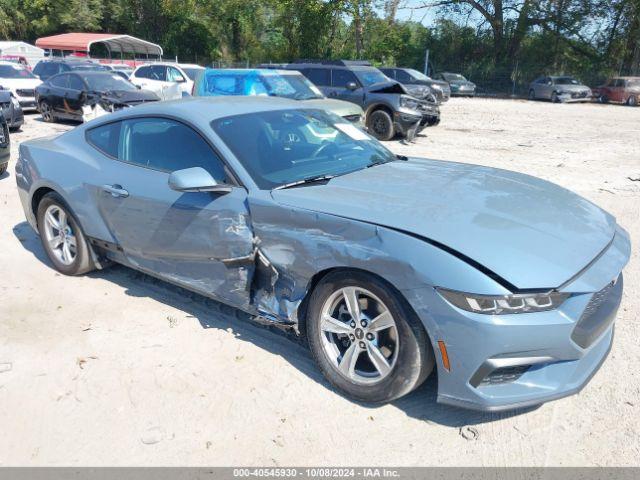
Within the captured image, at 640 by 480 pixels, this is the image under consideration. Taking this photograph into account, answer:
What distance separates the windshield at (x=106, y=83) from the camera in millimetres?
14219

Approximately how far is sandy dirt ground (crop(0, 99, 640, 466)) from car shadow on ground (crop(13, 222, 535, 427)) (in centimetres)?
1

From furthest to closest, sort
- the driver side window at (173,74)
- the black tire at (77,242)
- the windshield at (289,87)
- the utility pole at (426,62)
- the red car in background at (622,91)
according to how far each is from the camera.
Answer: the utility pole at (426,62)
the red car in background at (622,91)
the driver side window at (173,74)
the windshield at (289,87)
the black tire at (77,242)

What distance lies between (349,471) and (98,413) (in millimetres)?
1465

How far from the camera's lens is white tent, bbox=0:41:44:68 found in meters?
32.3

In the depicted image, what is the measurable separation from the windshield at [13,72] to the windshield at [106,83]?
4395 mm

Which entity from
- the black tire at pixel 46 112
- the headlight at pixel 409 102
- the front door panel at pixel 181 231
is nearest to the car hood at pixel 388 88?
the headlight at pixel 409 102

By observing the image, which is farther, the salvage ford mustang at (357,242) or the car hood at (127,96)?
the car hood at (127,96)

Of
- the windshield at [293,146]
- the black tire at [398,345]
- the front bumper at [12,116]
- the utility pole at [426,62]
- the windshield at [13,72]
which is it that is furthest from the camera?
the utility pole at [426,62]

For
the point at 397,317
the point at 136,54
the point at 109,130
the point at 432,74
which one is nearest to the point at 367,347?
the point at 397,317

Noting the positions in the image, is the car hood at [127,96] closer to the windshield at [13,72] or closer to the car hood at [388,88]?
the windshield at [13,72]

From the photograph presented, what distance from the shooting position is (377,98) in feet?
43.7

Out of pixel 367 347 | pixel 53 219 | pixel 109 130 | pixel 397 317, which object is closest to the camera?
pixel 397 317

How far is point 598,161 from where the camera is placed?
35.2 feet

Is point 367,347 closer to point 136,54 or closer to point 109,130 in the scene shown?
point 109,130
